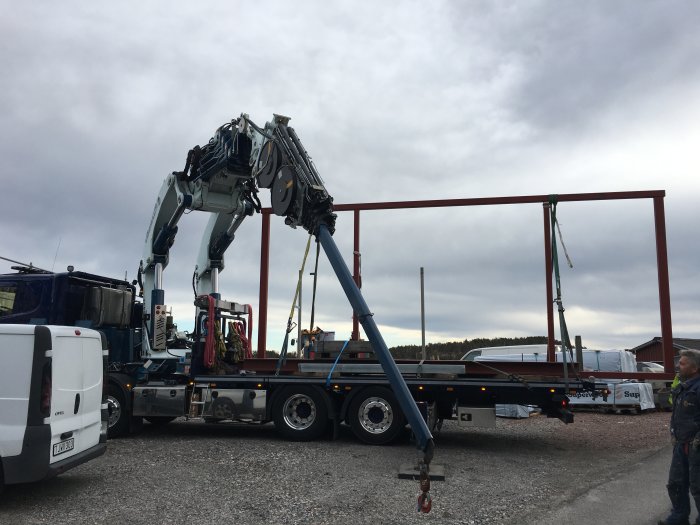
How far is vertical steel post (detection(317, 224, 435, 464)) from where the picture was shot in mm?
5695

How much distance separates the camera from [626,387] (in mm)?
18141

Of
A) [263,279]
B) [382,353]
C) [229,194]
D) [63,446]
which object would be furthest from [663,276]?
[63,446]

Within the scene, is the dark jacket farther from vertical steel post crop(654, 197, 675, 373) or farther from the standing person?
vertical steel post crop(654, 197, 675, 373)

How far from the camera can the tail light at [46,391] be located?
6.52 meters

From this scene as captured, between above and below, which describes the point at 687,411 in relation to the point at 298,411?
above

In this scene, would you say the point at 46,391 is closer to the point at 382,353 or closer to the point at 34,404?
the point at 34,404

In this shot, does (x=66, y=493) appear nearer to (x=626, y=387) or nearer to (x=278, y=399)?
(x=278, y=399)

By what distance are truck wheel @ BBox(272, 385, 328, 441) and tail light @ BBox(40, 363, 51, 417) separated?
5.19 meters

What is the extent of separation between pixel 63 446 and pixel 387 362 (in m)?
3.73

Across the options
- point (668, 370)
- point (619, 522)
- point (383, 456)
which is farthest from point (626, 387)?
point (619, 522)

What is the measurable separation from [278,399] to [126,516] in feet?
17.0

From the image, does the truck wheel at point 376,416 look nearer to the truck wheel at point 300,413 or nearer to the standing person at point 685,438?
the truck wheel at point 300,413

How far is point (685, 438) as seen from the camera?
590cm

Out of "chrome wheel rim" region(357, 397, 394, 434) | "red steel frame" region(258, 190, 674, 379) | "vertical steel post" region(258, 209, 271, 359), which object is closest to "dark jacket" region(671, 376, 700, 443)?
"red steel frame" region(258, 190, 674, 379)
